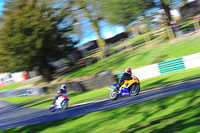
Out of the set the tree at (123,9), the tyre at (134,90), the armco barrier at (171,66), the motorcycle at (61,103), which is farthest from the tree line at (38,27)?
the tyre at (134,90)

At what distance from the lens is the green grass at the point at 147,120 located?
22.7ft

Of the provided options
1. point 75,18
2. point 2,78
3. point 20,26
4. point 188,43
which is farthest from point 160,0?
point 2,78

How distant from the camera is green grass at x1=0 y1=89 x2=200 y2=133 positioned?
6934 millimetres

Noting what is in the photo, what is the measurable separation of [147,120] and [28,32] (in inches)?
1104

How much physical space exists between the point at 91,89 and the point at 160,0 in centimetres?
1165

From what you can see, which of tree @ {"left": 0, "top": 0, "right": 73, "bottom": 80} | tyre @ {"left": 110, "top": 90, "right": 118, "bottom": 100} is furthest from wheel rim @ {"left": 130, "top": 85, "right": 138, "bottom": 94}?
tree @ {"left": 0, "top": 0, "right": 73, "bottom": 80}

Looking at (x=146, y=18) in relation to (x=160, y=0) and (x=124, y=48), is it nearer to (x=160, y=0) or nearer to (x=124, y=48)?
(x=160, y=0)

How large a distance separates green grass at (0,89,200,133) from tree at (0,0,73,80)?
73.7ft

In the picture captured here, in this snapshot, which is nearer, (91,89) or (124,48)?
(91,89)

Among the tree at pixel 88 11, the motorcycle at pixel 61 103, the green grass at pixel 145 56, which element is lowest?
the motorcycle at pixel 61 103

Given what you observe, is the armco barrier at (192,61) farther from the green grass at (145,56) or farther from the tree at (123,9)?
the tree at (123,9)

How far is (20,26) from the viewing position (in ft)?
106

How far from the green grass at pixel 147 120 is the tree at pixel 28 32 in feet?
73.7

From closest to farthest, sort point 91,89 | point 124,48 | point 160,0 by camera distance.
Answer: point 91,89 → point 160,0 → point 124,48
